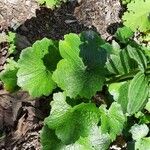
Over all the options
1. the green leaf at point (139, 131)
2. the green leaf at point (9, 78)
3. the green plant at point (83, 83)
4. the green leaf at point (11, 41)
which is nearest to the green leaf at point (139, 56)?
the green plant at point (83, 83)

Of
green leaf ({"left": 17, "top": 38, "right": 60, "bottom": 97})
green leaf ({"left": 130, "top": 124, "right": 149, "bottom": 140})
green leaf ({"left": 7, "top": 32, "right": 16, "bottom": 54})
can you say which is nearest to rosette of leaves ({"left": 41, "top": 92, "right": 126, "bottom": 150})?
green leaf ({"left": 17, "top": 38, "right": 60, "bottom": 97})

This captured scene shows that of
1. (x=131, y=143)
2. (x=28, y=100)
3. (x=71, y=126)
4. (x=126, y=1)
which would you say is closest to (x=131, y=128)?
(x=131, y=143)

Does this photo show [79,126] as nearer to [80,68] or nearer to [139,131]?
[80,68]

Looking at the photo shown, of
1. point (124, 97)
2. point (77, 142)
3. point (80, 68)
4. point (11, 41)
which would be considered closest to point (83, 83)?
point (80, 68)

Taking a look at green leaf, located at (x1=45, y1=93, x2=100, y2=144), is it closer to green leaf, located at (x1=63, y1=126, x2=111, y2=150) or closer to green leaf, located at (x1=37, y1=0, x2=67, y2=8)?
green leaf, located at (x1=63, y1=126, x2=111, y2=150)

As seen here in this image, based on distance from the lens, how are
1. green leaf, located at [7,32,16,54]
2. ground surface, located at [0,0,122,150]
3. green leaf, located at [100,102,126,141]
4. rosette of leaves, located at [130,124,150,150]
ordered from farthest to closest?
green leaf, located at [7,32,16,54]
ground surface, located at [0,0,122,150]
rosette of leaves, located at [130,124,150,150]
green leaf, located at [100,102,126,141]

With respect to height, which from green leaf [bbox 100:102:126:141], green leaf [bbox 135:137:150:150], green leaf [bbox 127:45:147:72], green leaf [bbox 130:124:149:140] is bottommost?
green leaf [bbox 135:137:150:150]

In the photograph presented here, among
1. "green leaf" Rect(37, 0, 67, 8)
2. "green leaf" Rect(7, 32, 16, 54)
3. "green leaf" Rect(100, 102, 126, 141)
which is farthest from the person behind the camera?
"green leaf" Rect(37, 0, 67, 8)

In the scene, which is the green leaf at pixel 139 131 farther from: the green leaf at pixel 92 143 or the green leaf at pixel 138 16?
the green leaf at pixel 138 16
